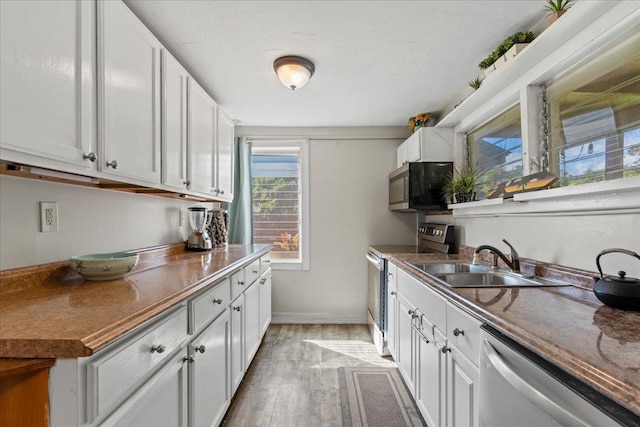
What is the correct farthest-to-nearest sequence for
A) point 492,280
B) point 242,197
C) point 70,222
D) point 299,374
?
1. point 242,197
2. point 299,374
3. point 492,280
4. point 70,222

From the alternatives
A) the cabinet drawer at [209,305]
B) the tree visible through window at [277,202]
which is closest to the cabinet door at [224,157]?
the tree visible through window at [277,202]

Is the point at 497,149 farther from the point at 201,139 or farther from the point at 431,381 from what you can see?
the point at 201,139

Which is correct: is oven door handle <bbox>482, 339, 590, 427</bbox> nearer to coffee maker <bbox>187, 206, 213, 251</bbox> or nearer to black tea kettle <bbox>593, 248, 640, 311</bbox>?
black tea kettle <bbox>593, 248, 640, 311</bbox>

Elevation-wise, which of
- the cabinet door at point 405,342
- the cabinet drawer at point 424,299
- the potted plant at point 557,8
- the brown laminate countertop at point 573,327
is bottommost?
the cabinet door at point 405,342

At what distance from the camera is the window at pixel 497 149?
1.92 metres

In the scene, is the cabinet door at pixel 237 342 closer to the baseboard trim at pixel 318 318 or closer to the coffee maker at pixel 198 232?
the coffee maker at pixel 198 232

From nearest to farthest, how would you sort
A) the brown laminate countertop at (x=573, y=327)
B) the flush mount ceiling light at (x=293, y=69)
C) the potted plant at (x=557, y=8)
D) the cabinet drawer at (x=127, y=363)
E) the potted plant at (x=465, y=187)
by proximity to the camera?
the brown laminate countertop at (x=573, y=327)
the cabinet drawer at (x=127, y=363)
the potted plant at (x=557, y=8)
the flush mount ceiling light at (x=293, y=69)
the potted plant at (x=465, y=187)

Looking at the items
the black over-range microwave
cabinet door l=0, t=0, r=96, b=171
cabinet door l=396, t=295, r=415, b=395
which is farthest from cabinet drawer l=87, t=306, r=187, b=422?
the black over-range microwave

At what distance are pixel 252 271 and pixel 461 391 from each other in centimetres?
164

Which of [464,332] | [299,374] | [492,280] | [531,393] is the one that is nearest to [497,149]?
[492,280]

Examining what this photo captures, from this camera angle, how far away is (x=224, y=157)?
2.78 metres

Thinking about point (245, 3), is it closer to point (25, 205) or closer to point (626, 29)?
point (25, 205)

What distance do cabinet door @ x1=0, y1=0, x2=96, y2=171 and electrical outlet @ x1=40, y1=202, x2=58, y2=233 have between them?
0.35 metres

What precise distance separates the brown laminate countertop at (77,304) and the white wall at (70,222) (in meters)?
0.08
